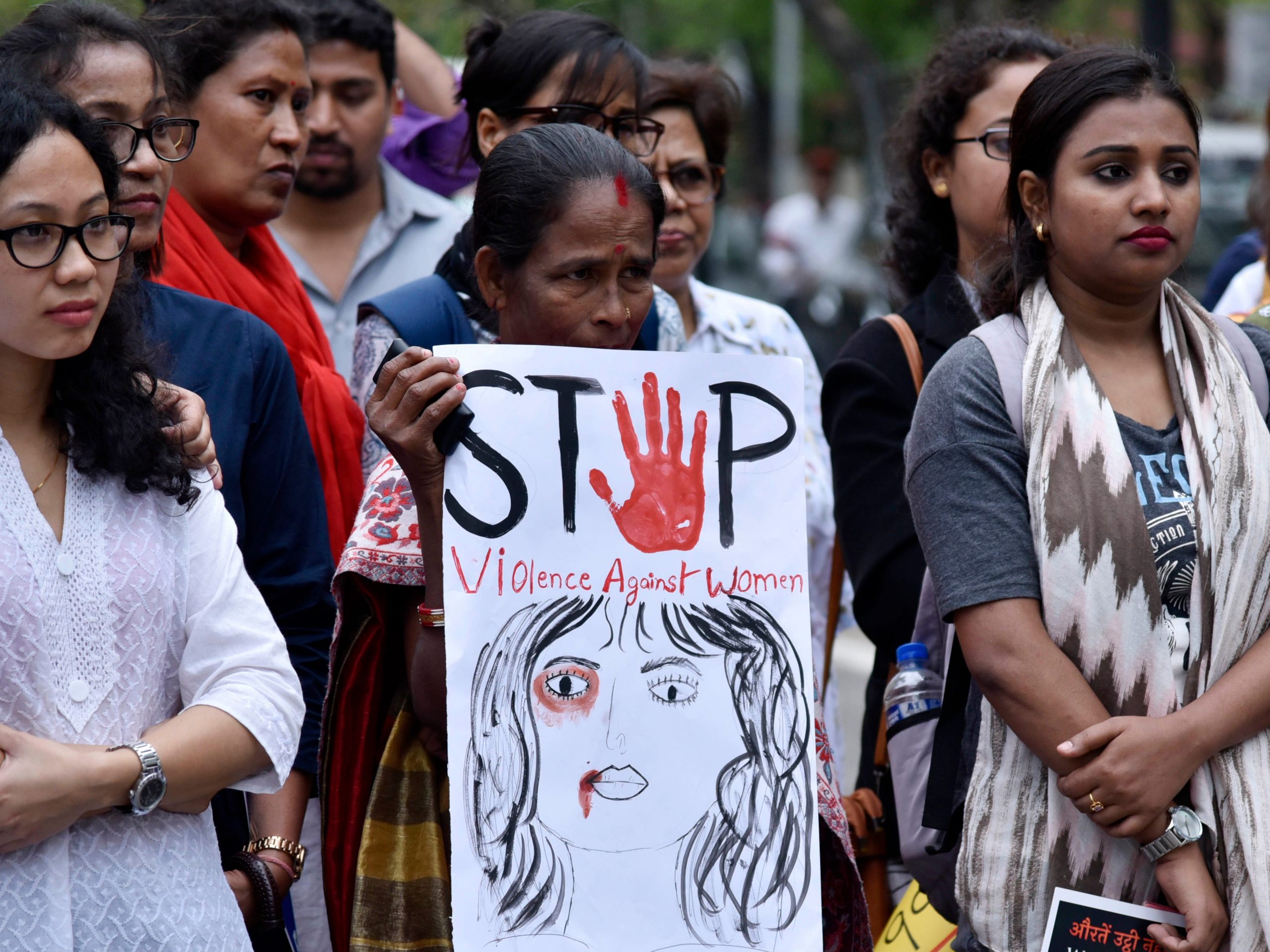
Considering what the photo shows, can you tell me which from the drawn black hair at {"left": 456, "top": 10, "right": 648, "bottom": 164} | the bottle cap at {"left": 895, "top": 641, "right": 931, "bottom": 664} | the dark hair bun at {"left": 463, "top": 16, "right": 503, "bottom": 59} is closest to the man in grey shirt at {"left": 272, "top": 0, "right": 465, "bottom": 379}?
the dark hair bun at {"left": 463, "top": 16, "right": 503, "bottom": 59}

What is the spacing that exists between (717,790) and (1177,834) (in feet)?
2.31

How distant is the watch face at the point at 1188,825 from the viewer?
2.39 meters

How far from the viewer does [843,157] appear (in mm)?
31047

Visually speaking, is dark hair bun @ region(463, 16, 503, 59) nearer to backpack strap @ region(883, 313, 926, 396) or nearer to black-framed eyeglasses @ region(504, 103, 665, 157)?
black-framed eyeglasses @ region(504, 103, 665, 157)

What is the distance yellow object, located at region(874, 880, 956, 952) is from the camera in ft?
9.45

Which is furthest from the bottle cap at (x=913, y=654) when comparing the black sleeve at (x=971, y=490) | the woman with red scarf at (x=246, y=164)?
the woman with red scarf at (x=246, y=164)

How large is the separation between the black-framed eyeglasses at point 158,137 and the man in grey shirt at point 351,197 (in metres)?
1.30

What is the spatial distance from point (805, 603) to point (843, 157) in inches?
1166

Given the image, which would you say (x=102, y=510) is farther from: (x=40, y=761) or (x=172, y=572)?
(x=40, y=761)

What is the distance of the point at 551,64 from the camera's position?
11.3ft

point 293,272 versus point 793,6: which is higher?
point 793,6

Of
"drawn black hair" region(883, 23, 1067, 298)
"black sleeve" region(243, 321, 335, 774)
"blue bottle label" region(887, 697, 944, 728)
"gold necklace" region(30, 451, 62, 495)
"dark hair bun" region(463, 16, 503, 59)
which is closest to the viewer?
"gold necklace" region(30, 451, 62, 495)

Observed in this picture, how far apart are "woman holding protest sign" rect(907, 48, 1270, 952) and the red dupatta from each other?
3.66ft

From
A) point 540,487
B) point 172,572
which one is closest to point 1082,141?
point 540,487
